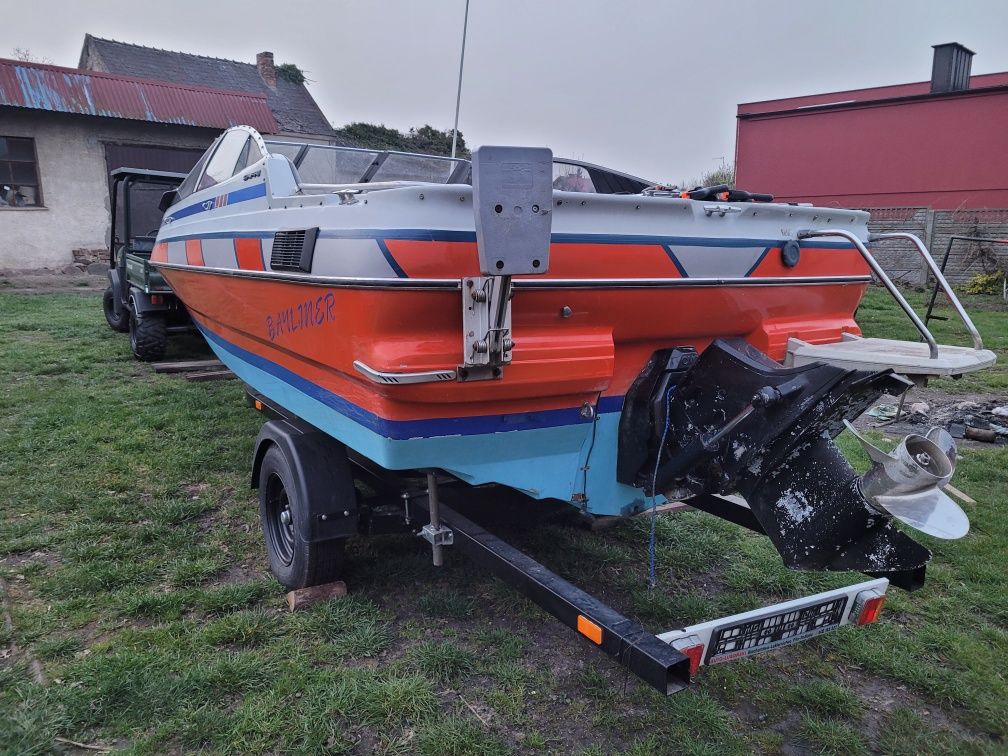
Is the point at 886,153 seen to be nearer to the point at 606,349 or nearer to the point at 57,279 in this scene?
the point at 606,349

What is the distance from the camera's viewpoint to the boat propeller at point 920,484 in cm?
219

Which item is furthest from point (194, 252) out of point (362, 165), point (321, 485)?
point (321, 485)

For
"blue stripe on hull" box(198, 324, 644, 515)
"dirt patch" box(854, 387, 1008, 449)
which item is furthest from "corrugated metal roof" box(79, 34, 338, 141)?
"blue stripe on hull" box(198, 324, 644, 515)

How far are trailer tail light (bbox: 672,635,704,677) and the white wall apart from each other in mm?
16820

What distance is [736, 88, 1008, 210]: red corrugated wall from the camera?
1709 centimetres

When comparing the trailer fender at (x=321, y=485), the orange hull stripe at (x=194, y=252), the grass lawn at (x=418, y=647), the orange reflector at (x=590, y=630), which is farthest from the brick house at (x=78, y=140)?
the orange reflector at (x=590, y=630)

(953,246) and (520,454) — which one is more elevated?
(953,246)

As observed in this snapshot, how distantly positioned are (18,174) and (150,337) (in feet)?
34.2

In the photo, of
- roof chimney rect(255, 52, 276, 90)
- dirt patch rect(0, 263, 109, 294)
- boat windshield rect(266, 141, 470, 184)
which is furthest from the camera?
roof chimney rect(255, 52, 276, 90)

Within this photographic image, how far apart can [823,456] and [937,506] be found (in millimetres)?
356

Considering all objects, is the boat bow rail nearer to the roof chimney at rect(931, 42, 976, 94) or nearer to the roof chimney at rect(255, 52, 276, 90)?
the roof chimney at rect(931, 42, 976, 94)

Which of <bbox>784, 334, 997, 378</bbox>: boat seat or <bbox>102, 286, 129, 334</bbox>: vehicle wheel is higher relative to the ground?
<bbox>784, 334, 997, 378</bbox>: boat seat

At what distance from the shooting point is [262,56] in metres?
22.8

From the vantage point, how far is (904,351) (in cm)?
258
